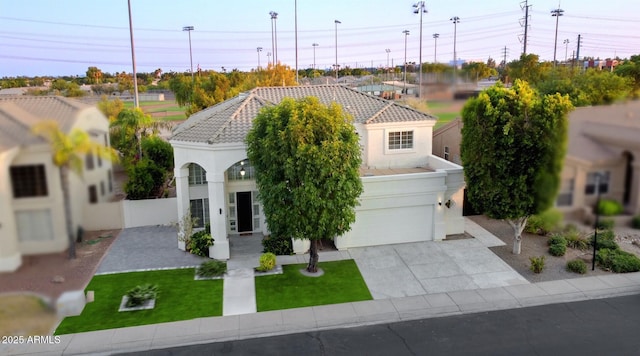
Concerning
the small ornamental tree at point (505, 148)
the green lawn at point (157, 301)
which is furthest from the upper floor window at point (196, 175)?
the small ornamental tree at point (505, 148)

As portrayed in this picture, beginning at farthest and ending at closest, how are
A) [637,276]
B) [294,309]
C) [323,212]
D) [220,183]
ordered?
[220,183] < [637,276] < [323,212] < [294,309]

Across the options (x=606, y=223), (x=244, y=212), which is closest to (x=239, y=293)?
(x=244, y=212)

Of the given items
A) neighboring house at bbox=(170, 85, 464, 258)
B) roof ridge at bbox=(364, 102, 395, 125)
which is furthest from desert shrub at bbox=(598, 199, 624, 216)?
roof ridge at bbox=(364, 102, 395, 125)

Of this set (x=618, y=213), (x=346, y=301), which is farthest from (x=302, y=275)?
(x=618, y=213)

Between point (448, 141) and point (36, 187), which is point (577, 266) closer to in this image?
point (448, 141)

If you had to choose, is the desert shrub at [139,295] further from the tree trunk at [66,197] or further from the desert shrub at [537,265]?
the tree trunk at [66,197]

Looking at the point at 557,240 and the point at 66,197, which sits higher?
the point at 66,197

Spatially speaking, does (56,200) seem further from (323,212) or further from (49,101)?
(323,212)
